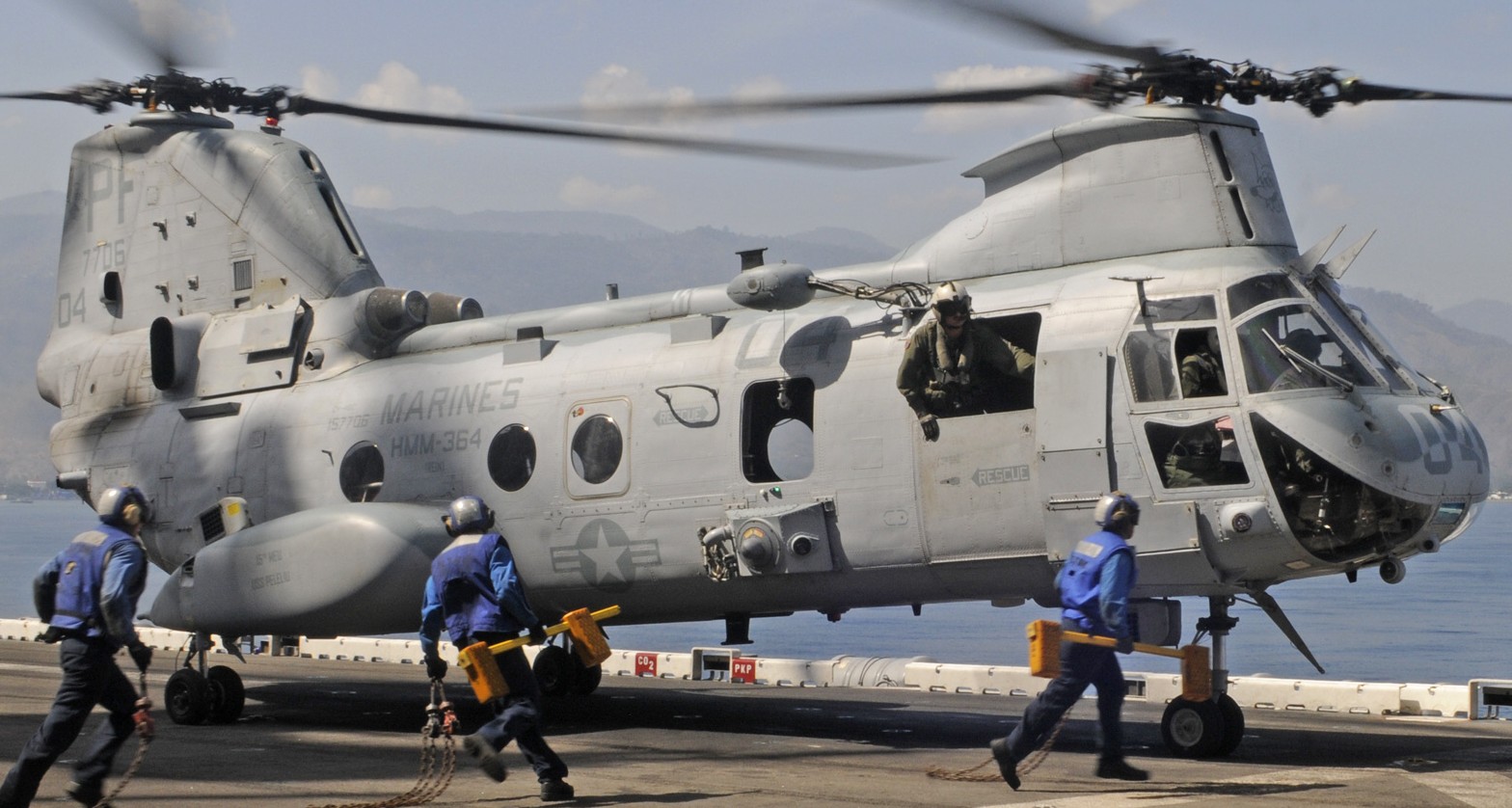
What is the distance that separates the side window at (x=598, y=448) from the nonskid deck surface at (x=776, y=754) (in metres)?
2.00

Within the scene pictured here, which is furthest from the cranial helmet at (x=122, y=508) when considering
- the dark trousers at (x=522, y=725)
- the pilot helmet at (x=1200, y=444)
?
the pilot helmet at (x=1200, y=444)

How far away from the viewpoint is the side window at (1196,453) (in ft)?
35.6

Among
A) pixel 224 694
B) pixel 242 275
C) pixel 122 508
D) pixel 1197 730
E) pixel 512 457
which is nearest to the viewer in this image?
pixel 122 508

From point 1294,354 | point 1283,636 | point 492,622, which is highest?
point 1294,354

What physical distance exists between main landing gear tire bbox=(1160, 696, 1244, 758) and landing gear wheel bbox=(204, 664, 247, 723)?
7891mm

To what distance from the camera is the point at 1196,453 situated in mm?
11023

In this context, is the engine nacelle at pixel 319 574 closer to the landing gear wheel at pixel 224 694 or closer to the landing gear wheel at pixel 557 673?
the landing gear wheel at pixel 224 694

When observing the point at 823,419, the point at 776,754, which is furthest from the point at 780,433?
the point at 776,754

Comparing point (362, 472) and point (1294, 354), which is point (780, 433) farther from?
point (362, 472)

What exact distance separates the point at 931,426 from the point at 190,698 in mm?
6912

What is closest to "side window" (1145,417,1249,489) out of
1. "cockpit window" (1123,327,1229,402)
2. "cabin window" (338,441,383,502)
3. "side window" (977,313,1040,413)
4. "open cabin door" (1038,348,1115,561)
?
"cockpit window" (1123,327,1229,402)

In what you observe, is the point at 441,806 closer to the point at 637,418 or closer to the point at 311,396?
the point at 637,418

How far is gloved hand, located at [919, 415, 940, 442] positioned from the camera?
1174 centimetres

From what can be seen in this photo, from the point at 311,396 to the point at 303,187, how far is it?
265 centimetres
